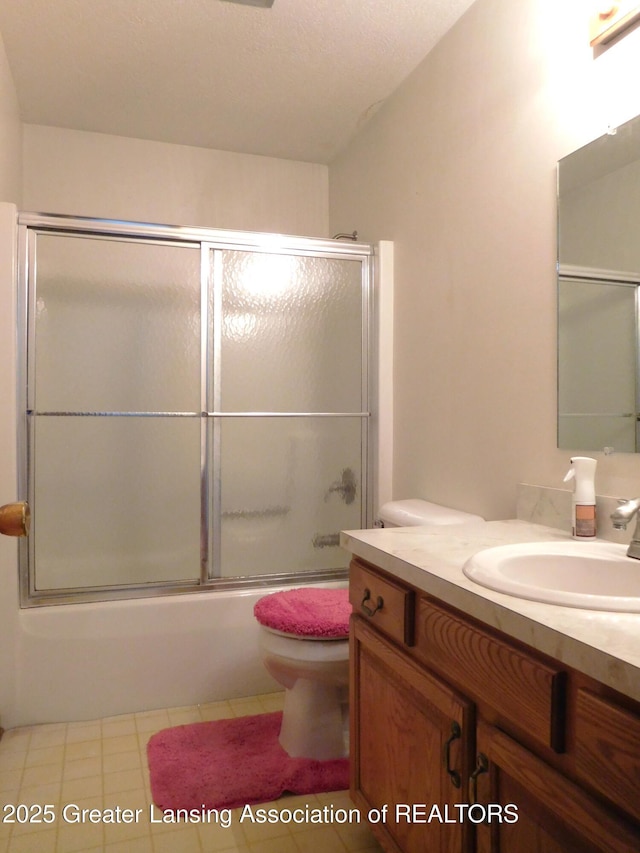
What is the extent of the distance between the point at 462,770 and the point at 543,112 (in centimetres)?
160

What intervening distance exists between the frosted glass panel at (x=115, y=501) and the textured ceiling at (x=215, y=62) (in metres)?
1.38

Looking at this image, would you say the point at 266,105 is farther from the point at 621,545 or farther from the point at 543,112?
the point at 621,545

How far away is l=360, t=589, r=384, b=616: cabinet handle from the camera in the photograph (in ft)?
4.45

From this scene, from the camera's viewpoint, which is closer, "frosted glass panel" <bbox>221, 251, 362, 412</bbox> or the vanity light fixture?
the vanity light fixture

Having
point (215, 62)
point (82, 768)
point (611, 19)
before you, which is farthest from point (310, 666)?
point (215, 62)

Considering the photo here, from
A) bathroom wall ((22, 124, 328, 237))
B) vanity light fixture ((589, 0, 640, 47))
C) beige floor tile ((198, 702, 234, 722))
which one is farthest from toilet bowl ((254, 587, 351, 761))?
bathroom wall ((22, 124, 328, 237))

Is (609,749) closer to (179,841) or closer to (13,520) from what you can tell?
(13,520)

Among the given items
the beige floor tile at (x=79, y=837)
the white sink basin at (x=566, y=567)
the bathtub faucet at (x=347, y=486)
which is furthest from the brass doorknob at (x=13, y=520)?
the bathtub faucet at (x=347, y=486)

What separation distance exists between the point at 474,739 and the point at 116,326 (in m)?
1.95

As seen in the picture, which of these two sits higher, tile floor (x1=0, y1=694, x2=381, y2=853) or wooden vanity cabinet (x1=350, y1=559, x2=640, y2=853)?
wooden vanity cabinet (x1=350, y1=559, x2=640, y2=853)

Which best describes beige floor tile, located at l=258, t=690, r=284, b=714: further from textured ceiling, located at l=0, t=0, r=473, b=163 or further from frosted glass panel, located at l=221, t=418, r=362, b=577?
textured ceiling, located at l=0, t=0, r=473, b=163

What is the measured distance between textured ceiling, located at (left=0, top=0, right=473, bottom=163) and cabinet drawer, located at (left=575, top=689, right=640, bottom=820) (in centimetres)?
212

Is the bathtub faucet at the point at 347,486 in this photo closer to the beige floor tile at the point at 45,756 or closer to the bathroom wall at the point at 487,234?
the bathroom wall at the point at 487,234

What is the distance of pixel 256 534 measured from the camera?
99.5 inches
